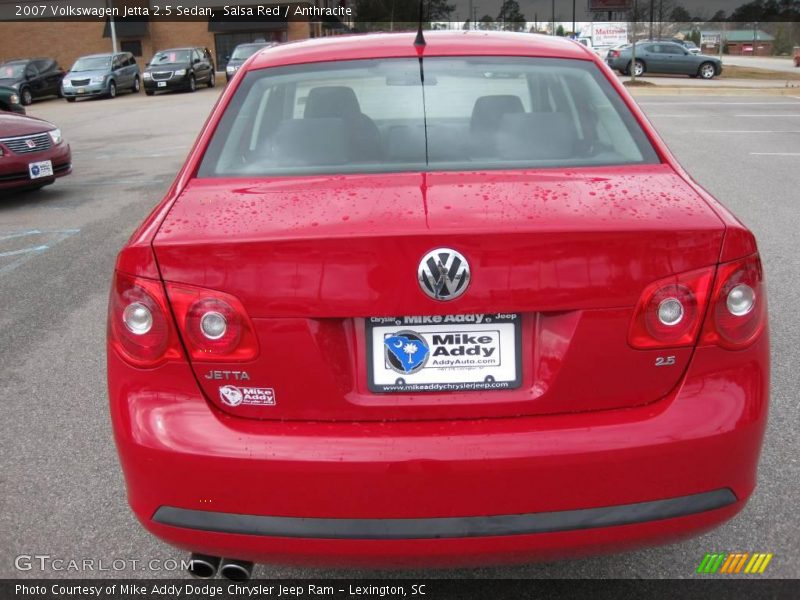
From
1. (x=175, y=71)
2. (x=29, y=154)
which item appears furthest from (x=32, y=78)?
(x=29, y=154)

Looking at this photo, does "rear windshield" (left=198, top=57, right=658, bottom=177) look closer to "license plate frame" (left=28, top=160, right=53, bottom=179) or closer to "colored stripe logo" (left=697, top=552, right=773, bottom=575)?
"colored stripe logo" (left=697, top=552, right=773, bottom=575)

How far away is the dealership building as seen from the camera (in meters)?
48.6

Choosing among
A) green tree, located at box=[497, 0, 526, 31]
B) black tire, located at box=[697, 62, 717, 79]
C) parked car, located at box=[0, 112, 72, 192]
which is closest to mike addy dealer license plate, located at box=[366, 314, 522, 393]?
parked car, located at box=[0, 112, 72, 192]

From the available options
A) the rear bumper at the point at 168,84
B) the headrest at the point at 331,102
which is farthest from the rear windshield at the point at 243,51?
the headrest at the point at 331,102

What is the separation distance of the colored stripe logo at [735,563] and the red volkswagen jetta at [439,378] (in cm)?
61

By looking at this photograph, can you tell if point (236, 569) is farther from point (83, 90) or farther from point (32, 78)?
point (32, 78)

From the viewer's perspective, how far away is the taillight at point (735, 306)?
7.08 feet

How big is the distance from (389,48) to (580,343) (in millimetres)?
1581

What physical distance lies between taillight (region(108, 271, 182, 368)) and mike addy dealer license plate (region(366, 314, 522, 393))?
1.72 feet

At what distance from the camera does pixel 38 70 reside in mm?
32438

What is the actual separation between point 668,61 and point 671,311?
114 ft

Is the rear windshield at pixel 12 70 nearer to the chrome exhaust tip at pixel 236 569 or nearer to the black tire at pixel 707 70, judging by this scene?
the black tire at pixel 707 70

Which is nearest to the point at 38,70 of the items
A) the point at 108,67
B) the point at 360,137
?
the point at 108,67

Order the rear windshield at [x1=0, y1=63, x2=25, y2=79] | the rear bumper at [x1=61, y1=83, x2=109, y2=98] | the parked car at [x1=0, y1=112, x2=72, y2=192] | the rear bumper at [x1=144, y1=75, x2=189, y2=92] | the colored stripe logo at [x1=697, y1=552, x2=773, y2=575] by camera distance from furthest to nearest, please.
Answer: the rear bumper at [x1=144, y1=75, x2=189, y2=92]
the rear windshield at [x1=0, y1=63, x2=25, y2=79]
the rear bumper at [x1=61, y1=83, x2=109, y2=98]
the parked car at [x1=0, y1=112, x2=72, y2=192]
the colored stripe logo at [x1=697, y1=552, x2=773, y2=575]
